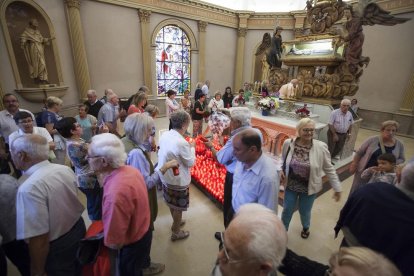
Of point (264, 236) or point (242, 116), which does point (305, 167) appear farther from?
point (264, 236)

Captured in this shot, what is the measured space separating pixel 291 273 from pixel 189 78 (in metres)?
11.3

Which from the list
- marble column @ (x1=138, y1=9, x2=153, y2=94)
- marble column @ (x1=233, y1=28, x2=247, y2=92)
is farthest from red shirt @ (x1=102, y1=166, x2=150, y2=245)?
marble column @ (x1=233, y1=28, x2=247, y2=92)

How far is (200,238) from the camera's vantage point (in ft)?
9.64

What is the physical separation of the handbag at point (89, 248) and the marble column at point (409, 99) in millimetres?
11295

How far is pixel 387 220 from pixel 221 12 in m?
12.6

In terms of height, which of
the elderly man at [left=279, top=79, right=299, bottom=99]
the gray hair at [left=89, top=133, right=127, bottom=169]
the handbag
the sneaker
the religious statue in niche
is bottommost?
the sneaker

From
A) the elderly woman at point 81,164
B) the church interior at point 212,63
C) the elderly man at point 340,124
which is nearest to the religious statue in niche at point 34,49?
the church interior at point 212,63

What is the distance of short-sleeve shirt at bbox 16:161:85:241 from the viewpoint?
1378 mm

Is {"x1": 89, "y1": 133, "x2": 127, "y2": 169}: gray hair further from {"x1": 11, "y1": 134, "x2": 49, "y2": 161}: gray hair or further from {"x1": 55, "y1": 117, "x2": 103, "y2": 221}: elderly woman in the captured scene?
{"x1": 55, "y1": 117, "x2": 103, "y2": 221}: elderly woman

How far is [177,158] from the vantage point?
243 centimetres

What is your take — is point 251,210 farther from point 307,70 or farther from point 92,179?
point 307,70

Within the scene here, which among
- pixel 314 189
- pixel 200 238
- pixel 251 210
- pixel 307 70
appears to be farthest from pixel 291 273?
pixel 307 70

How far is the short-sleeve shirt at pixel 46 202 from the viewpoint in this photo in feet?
4.52

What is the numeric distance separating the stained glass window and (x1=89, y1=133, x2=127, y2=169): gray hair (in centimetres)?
984
